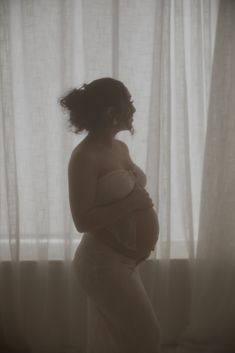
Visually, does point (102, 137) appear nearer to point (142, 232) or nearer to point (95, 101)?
point (95, 101)

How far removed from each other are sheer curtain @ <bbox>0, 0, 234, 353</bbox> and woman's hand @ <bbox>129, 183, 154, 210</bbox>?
0.49 meters

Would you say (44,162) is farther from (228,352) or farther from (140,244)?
(228,352)

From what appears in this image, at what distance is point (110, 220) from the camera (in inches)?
50.8

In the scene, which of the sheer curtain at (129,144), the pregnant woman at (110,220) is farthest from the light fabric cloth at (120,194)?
the sheer curtain at (129,144)

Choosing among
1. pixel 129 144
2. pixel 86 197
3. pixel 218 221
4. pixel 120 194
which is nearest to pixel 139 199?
pixel 120 194

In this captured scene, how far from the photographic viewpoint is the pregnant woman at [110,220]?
4.20 feet

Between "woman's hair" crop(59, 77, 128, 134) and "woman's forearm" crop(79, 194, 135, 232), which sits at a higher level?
"woman's hair" crop(59, 77, 128, 134)

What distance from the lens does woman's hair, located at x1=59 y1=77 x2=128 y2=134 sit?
132 cm

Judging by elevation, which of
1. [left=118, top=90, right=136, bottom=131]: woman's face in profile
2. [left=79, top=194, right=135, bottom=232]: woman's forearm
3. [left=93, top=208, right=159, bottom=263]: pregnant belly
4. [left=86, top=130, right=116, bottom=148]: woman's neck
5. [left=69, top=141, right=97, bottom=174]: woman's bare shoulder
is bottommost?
[left=93, top=208, right=159, bottom=263]: pregnant belly

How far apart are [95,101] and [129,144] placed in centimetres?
56

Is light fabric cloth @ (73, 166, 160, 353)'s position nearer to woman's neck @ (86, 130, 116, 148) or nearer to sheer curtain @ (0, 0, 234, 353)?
woman's neck @ (86, 130, 116, 148)

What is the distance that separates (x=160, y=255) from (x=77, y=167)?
2.78 ft

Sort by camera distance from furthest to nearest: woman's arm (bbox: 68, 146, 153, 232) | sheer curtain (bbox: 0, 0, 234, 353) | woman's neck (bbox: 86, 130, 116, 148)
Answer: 1. sheer curtain (bbox: 0, 0, 234, 353)
2. woman's neck (bbox: 86, 130, 116, 148)
3. woman's arm (bbox: 68, 146, 153, 232)

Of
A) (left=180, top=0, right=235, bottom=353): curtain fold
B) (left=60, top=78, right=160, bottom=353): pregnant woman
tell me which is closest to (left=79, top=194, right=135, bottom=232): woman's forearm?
(left=60, top=78, right=160, bottom=353): pregnant woman
